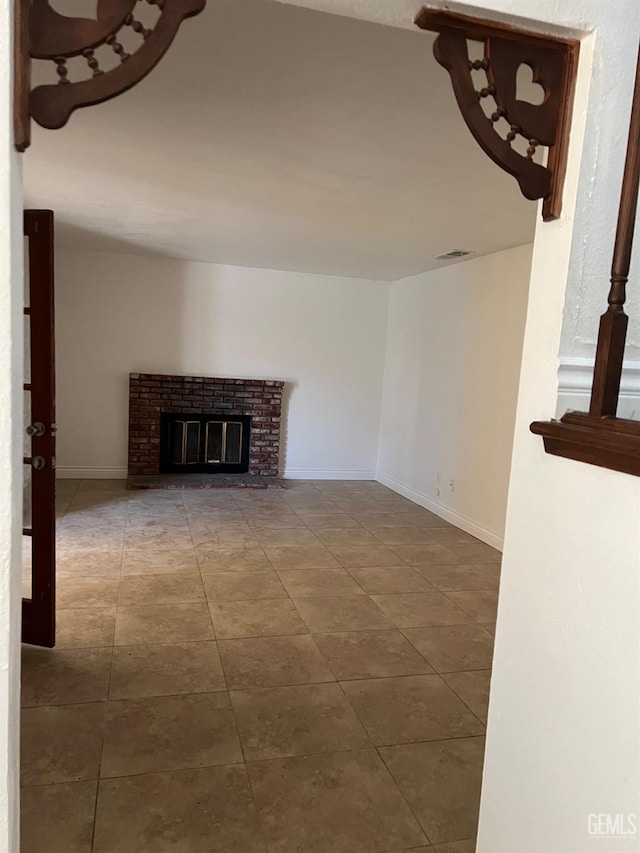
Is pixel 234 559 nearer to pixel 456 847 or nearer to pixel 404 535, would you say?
pixel 404 535

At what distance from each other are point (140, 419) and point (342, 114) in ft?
15.1

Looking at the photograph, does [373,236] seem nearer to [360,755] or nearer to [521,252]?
[521,252]

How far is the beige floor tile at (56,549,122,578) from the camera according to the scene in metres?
3.81

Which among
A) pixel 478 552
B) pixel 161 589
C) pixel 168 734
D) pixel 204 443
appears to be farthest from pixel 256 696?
pixel 204 443

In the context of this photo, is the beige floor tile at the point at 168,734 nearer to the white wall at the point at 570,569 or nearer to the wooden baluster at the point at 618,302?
the white wall at the point at 570,569

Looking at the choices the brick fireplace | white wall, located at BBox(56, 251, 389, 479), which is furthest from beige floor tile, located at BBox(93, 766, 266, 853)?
white wall, located at BBox(56, 251, 389, 479)

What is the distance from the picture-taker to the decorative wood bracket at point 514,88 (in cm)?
117

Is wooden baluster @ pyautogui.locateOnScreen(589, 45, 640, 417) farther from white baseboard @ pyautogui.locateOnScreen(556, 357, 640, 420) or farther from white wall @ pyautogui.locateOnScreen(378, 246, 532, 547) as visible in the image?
white wall @ pyautogui.locateOnScreen(378, 246, 532, 547)

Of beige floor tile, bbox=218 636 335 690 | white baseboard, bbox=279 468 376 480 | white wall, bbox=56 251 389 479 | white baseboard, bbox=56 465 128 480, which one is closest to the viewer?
beige floor tile, bbox=218 636 335 690

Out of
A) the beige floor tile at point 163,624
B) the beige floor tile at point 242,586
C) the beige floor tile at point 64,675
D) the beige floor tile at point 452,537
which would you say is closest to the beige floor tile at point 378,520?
the beige floor tile at point 452,537

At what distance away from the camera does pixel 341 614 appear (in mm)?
3434

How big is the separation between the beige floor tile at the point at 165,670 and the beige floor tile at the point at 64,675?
0.18 ft

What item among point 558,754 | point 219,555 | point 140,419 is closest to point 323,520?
point 219,555

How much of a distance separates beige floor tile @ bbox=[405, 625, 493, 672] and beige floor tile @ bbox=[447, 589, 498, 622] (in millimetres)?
176
